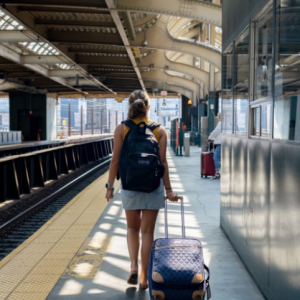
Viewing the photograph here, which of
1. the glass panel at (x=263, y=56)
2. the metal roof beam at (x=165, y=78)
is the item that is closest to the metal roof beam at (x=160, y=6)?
the glass panel at (x=263, y=56)

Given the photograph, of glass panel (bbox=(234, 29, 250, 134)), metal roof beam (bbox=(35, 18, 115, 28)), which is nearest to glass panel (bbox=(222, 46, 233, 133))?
glass panel (bbox=(234, 29, 250, 134))

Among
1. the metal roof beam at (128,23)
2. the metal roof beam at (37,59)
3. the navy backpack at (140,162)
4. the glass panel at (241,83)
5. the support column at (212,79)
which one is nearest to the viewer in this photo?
the navy backpack at (140,162)

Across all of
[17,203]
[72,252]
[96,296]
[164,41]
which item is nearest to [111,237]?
[72,252]

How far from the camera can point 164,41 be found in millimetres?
21719

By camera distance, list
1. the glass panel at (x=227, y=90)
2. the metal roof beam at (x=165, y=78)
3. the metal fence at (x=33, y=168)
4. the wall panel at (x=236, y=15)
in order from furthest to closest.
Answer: the metal roof beam at (x=165, y=78) < the metal fence at (x=33, y=168) < the glass panel at (x=227, y=90) < the wall panel at (x=236, y=15)

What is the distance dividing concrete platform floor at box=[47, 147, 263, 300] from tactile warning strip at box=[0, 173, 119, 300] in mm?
144

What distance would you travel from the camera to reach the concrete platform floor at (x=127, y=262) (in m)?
4.52

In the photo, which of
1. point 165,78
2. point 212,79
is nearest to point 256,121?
point 212,79

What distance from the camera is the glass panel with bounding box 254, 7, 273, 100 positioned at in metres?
4.29

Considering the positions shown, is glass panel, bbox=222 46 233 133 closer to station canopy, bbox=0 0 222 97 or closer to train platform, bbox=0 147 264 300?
train platform, bbox=0 147 264 300

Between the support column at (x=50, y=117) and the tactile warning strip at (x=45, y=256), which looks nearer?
the tactile warning strip at (x=45, y=256)

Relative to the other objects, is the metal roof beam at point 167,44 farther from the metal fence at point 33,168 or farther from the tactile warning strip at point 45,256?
the tactile warning strip at point 45,256

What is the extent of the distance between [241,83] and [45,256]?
2.89 meters

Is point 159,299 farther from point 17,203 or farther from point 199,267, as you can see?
point 17,203
